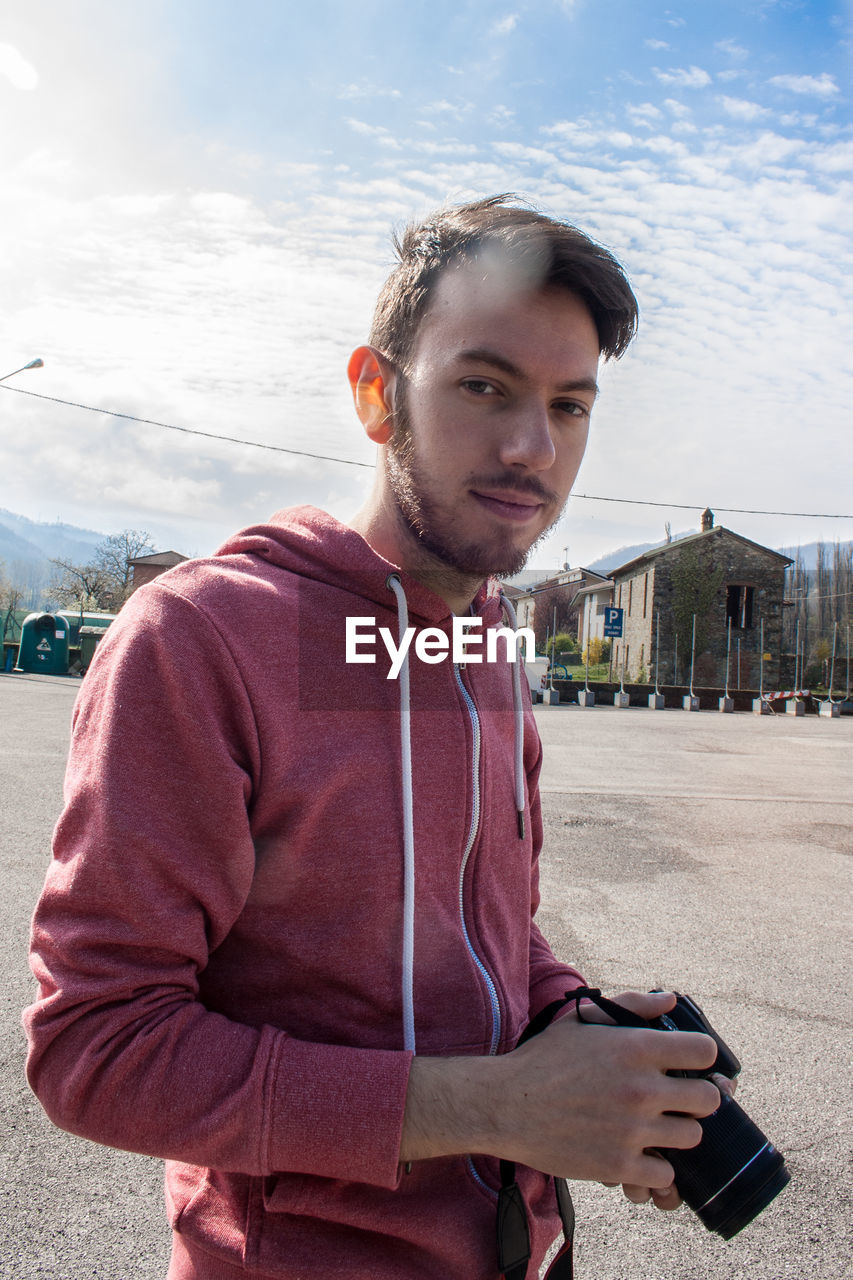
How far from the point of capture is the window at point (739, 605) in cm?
4041

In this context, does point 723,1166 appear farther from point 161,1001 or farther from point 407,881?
point 161,1001

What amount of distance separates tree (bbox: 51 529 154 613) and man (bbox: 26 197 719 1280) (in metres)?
50.6

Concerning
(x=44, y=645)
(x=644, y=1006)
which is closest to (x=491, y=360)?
(x=644, y=1006)

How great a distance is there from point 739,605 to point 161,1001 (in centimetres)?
4230

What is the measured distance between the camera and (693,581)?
40.4m

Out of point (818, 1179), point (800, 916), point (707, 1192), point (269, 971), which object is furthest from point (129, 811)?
point (800, 916)

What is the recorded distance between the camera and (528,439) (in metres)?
Answer: 1.35

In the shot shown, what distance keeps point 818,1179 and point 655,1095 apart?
7.74ft

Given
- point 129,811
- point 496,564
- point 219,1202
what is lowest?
point 219,1202

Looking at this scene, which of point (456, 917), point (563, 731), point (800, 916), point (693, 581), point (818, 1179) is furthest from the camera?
point (693, 581)

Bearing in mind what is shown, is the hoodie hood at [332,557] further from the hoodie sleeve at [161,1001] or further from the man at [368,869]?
the hoodie sleeve at [161,1001]

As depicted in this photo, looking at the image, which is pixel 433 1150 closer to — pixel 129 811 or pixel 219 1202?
pixel 219 1202

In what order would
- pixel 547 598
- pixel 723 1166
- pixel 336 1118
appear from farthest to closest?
pixel 547 598
pixel 723 1166
pixel 336 1118

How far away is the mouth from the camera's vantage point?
1.35 m
